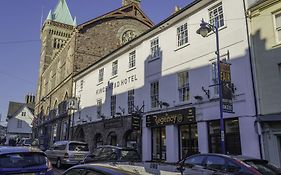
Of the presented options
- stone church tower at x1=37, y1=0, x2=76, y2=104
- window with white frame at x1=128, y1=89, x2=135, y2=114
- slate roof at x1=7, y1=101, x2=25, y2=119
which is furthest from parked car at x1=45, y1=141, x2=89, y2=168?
slate roof at x1=7, y1=101, x2=25, y2=119

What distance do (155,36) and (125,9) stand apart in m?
18.3

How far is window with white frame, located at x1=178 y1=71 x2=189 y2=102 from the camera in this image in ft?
56.4

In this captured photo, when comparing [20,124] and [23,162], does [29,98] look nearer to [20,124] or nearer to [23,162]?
[20,124]

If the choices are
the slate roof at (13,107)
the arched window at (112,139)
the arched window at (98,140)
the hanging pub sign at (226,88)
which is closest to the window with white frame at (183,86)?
the hanging pub sign at (226,88)

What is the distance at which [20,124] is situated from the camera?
72.2 m

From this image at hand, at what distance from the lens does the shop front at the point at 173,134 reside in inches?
649

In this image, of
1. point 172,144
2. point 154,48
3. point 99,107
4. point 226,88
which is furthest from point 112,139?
point 226,88

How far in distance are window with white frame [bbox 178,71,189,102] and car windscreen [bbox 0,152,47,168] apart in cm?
1032

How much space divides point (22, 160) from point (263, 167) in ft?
22.7

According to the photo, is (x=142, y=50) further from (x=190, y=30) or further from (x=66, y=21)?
(x=66, y=21)

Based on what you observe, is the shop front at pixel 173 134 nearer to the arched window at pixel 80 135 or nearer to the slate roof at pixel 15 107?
the arched window at pixel 80 135

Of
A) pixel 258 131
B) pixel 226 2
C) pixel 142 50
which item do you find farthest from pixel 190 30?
pixel 258 131

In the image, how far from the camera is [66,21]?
72.8m

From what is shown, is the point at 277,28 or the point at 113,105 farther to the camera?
the point at 113,105
